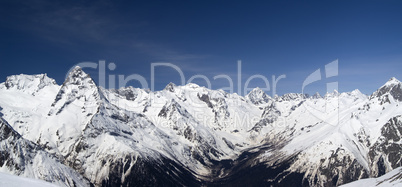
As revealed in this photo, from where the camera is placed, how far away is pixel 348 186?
179375mm

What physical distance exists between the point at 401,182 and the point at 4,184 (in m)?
131

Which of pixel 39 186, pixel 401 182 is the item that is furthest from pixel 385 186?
pixel 39 186

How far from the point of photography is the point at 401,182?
123688 mm

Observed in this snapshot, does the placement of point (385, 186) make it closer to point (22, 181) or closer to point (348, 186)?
point (348, 186)

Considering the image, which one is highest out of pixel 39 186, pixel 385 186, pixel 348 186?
pixel 39 186

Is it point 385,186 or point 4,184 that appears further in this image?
point 385,186

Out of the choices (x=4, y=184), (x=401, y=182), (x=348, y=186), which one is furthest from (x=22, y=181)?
(x=348, y=186)

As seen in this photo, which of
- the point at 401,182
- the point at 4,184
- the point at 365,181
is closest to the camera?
the point at 4,184

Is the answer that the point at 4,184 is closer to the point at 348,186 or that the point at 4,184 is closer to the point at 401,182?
the point at 401,182

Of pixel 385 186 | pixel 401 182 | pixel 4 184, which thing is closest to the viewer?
pixel 4 184

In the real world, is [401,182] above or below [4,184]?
below

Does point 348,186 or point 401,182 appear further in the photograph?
point 348,186

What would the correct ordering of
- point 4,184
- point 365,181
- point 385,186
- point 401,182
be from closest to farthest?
point 4,184
point 401,182
point 385,186
point 365,181

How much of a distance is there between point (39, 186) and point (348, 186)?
6531 inches
